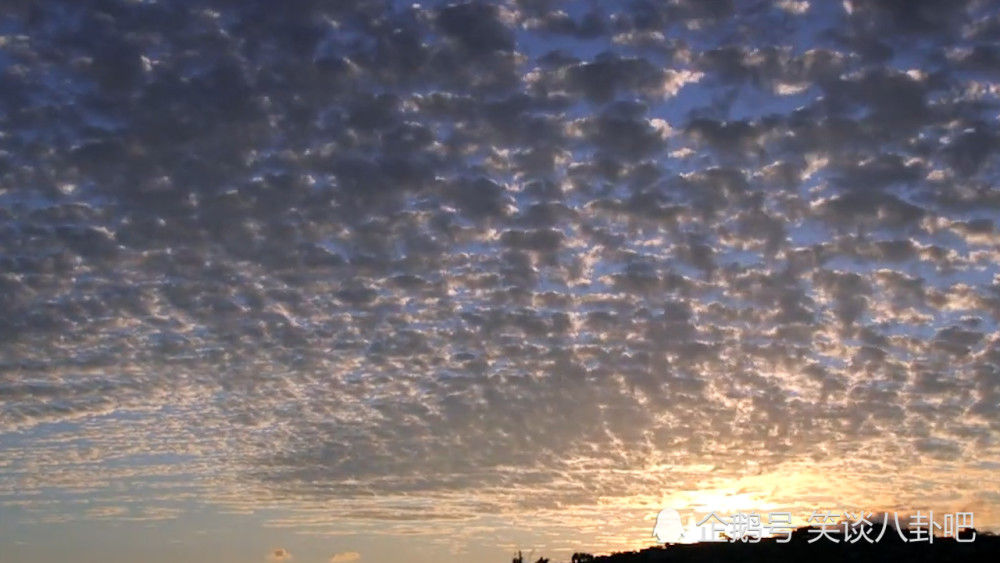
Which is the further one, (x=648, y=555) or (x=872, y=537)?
(x=648, y=555)

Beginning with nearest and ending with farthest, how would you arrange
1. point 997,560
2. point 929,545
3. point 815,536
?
point 997,560, point 929,545, point 815,536

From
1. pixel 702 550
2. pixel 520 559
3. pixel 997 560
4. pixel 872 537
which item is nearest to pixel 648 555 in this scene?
pixel 702 550

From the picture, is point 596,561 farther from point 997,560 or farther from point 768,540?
point 997,560

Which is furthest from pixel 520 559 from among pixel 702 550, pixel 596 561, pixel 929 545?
pixel 929 545

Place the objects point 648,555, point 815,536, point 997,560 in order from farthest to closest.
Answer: point 648,555, point 815,536, point 997,560

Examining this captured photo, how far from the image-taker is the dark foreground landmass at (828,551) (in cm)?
3691

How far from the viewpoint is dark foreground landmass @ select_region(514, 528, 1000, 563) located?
36906mm

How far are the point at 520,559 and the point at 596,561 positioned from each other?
11.2 feet

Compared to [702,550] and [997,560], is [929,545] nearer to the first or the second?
[997,560]

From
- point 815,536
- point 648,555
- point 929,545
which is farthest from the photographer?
point 648,555

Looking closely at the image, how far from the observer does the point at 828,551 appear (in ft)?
131

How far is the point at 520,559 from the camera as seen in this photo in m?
47.9

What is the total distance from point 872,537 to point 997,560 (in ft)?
18.0

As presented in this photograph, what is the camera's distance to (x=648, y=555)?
45.1m
